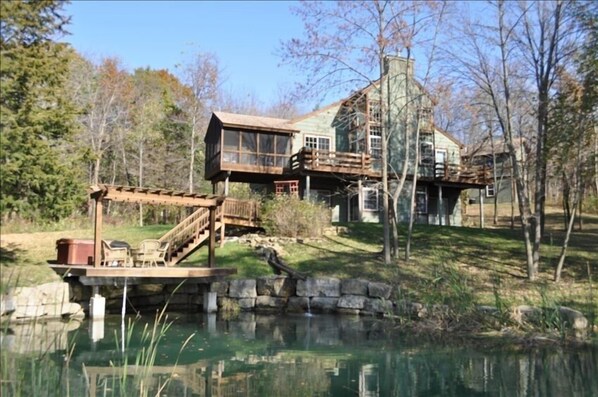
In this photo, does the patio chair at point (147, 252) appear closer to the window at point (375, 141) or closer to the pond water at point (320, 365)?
the pond water at point (320, 365)

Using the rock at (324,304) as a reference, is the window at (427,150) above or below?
above

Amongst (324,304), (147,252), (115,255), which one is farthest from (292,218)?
(115,255)

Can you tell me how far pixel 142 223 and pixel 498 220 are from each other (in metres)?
21.6

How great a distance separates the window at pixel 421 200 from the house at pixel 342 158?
0.05 metres

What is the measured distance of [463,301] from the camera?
1078cm

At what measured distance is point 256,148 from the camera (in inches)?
912

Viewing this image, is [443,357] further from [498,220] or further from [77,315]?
[498,220]

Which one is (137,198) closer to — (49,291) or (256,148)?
(49,291)

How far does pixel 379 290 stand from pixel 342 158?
10.2 metres

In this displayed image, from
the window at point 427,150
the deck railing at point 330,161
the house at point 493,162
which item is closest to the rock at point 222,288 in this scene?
the deck railing at point 330,161

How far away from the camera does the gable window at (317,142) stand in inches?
988

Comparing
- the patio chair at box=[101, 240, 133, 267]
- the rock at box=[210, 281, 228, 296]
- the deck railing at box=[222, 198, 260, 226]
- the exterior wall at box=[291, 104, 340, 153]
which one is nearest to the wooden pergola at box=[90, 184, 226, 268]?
the patio chair at box=[101, 240, 133, 267]

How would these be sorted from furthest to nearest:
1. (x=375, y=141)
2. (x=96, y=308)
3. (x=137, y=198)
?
(x=375, y=141)
(x=137, y=198)
(x=96, y=308)

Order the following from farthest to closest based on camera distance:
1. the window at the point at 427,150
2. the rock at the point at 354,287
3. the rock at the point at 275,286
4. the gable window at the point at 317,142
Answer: the window at the point at 427,150, the gable window at the point at 317,142, the rock at the point at 275,286, the rock at the point at 354,287
